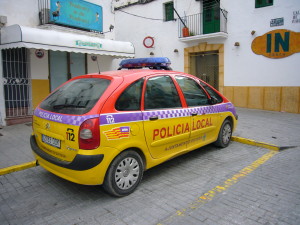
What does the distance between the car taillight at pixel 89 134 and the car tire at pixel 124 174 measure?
0.40 m

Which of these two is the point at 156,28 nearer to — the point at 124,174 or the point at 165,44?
the point at 165,44

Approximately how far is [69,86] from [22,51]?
551 cm

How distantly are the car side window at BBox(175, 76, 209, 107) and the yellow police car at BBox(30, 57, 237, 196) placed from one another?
0.08 feet

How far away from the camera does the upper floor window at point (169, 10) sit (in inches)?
561

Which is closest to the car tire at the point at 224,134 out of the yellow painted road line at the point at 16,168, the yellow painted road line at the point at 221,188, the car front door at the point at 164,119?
the yellow painted road line at the point at 221,188

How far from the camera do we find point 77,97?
11.6 feet

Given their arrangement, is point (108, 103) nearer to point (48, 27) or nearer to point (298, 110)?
point (48, 27)

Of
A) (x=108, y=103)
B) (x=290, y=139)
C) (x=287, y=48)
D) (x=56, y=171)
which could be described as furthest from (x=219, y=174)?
(x=287, y=48)

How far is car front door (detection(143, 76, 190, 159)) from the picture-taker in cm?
372

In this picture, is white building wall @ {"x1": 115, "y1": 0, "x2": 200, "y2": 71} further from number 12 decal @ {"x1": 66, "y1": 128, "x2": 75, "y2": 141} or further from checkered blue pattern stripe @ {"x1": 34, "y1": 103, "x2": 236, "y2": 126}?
number 12 decal @ {"x1": 66, "y1": 128, "x2": 75, "y2": 141}

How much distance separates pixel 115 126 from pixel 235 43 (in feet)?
32.6

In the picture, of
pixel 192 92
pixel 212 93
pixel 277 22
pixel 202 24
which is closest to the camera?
Result: pixel 192 92

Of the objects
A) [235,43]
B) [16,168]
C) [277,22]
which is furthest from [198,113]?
[235,43]

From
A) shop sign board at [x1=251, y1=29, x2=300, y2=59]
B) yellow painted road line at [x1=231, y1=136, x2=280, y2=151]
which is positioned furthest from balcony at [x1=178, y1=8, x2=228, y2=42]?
yellow painted road line at [x1=231, y1=136, x2=280, y2=151]
